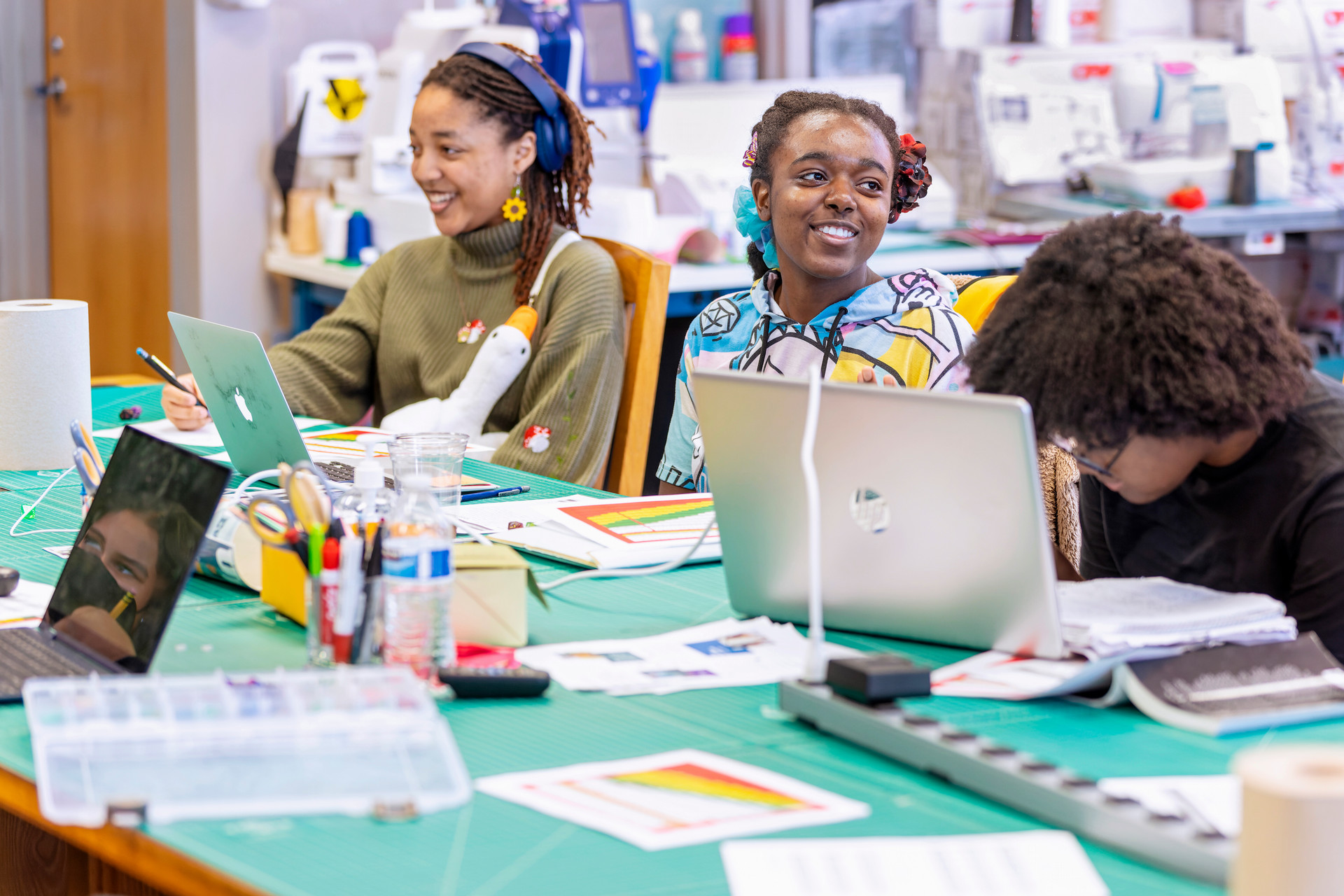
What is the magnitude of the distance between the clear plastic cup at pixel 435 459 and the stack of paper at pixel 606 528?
31mm

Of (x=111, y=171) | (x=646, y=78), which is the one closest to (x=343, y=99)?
(x=646, y=78)

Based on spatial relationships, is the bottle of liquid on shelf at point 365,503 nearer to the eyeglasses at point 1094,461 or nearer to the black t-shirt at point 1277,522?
the eyeglasses at point 1094,461

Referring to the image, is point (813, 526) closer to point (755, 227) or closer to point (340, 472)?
point (340, 472)

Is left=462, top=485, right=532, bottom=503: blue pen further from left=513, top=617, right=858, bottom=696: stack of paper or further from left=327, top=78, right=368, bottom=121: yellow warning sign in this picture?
left=327, top=78, right=368, bottom=121: yellow warning sign

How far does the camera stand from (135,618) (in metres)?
1.18

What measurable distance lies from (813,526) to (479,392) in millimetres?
1220

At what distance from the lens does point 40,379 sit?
2.01 m

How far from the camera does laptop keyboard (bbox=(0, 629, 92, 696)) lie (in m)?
1.16

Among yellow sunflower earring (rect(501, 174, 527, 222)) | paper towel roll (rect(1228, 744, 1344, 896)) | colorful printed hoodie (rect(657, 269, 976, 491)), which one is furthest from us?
yellow sunflower earring (rect(501, 174, 527, 222))

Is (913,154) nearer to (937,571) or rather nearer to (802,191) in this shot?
(802,191)

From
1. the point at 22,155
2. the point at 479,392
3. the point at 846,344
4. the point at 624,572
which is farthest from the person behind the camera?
the point at 22,155

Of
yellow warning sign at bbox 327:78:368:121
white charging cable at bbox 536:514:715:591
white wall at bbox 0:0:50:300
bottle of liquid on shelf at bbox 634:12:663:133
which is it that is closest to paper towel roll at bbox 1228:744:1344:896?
white charging cable at bbox 536:514:715:591

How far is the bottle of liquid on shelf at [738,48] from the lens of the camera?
4.30 metres

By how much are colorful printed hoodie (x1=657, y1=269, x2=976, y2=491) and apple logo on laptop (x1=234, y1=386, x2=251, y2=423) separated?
21.9 inches
